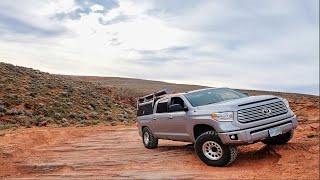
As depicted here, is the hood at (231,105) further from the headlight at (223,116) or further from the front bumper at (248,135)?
the front bumper at (248,135)

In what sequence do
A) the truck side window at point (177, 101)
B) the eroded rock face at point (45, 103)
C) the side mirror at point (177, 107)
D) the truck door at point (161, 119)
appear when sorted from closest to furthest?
the side mirror at point (177, 107)
the truck side window at point (177, 101)
the truck door at point (161, 119)
the eroded rock face at point (45, 103)

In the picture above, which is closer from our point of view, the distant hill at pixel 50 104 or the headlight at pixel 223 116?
the headlight at pixel 223 116

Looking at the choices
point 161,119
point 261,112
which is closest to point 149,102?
point 161,119

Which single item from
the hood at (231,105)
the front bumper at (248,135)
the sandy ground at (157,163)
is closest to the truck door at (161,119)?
the sandy ground at (157,163)

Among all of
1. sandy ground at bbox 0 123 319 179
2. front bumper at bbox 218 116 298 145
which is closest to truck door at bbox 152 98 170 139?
sandy ground at bbox 0 123 319 179

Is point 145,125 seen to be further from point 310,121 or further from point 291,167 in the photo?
point 310,121

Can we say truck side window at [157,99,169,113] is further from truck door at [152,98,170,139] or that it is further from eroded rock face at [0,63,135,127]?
eroded rock face at [0,63,135,127]

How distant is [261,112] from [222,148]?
125 centimetres

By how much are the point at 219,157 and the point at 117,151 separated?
4785mm

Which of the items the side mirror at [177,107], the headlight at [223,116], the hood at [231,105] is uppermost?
the hood at [231,105]

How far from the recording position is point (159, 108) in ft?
38.0

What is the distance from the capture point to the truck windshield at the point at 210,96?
32.3 feet

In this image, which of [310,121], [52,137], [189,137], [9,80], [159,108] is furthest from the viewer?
[9,80]

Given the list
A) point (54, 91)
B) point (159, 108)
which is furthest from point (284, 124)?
point (54, 91)
